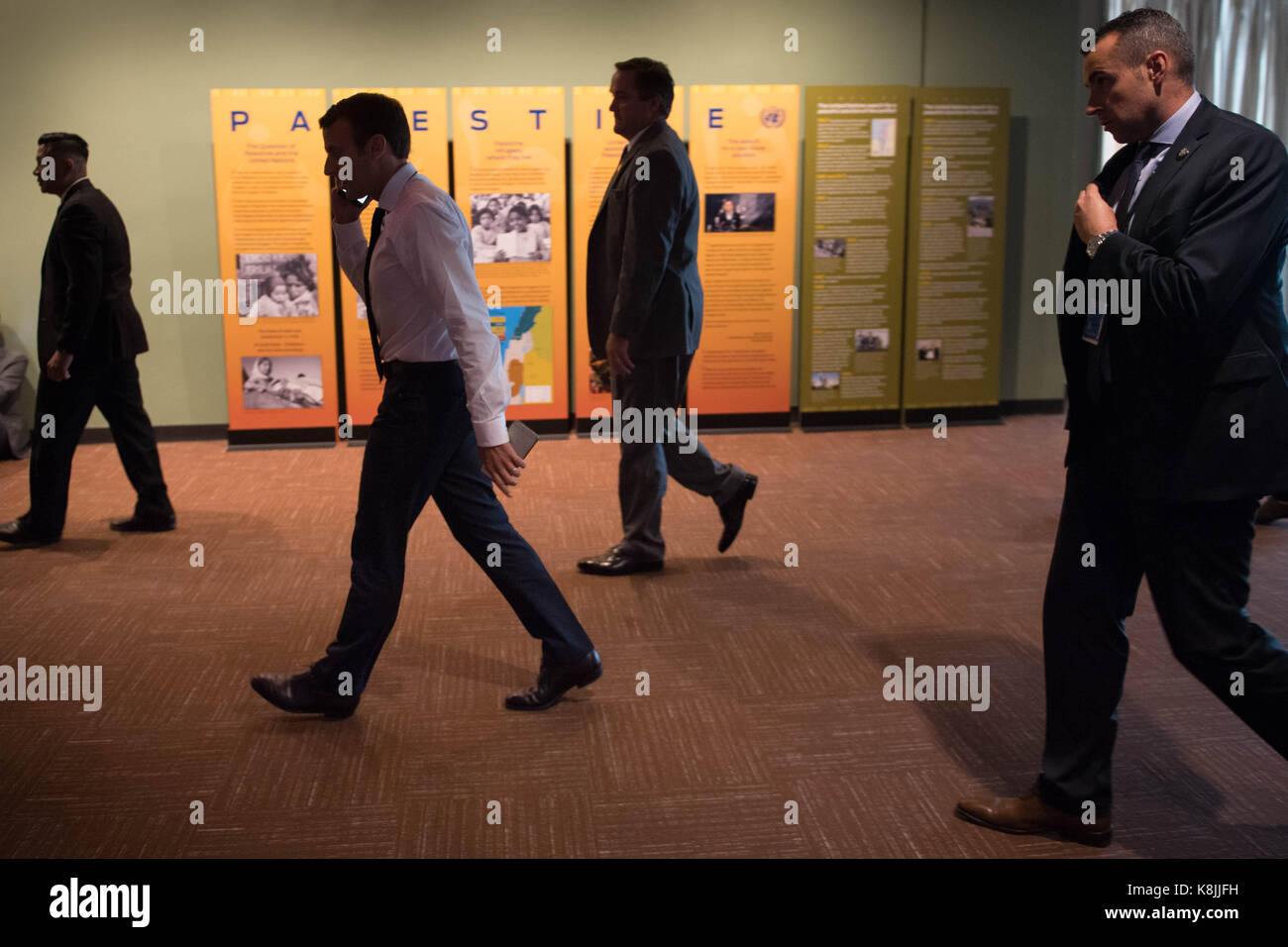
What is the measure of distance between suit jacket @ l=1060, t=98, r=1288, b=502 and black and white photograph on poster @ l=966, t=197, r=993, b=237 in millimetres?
5145

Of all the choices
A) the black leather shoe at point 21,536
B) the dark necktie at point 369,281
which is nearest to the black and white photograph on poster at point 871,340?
the black leather shoe at point 21,536

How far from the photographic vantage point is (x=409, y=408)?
279 centimetres

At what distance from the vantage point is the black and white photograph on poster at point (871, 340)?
23.5ft

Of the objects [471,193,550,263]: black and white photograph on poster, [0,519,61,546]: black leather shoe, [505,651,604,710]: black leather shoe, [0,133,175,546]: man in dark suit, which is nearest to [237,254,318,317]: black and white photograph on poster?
[471,193,550,263]: black and white photograph on poster

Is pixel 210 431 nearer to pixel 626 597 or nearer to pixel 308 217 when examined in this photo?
pixel 308 217

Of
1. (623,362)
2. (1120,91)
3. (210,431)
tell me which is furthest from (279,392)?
(1120,91)

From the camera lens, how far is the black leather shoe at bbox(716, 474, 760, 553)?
14.7 ft

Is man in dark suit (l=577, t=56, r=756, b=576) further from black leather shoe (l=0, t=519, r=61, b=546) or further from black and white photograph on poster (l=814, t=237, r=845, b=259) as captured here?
black and white photograph on poster (l=814, t=237, r=845, b=259)

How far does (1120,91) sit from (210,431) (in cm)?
606

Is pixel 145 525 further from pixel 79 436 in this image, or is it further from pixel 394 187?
pixel 394 187

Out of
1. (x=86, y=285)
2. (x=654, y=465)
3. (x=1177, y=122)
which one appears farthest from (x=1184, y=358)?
(x=86, y=285)

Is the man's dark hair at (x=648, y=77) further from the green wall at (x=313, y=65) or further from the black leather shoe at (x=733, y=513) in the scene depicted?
the green wall at (x=313, y=65)
